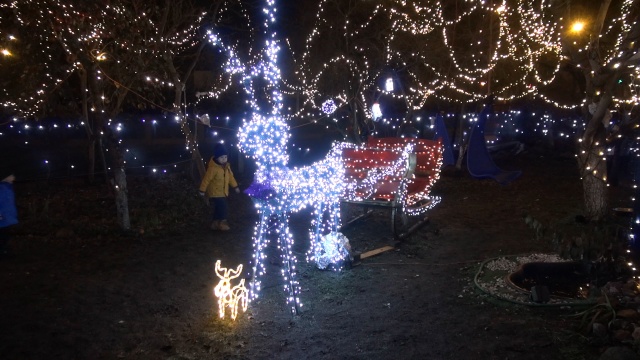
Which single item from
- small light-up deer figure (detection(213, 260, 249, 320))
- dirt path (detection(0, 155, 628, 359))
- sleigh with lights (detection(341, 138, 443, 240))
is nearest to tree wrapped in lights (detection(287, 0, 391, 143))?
sleigh with lights (detection(341, 138, 443, 240))

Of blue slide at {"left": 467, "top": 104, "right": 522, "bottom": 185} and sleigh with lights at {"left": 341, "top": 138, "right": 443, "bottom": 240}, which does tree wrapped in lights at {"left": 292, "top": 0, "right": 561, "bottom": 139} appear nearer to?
blue slide at {"left": 467, "top": 104, "right": 522, "bottom": 185}

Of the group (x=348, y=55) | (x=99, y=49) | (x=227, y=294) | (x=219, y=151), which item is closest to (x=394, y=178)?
(x=219, y=151)

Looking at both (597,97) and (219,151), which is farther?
(219,151)

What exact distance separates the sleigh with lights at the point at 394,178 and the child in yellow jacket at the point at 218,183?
2108mm

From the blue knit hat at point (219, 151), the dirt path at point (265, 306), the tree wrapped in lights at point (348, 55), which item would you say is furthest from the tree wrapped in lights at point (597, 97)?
the tree wrapped in lights at point (348, 55)

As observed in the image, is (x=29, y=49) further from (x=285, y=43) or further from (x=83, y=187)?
(x=285, y=43)

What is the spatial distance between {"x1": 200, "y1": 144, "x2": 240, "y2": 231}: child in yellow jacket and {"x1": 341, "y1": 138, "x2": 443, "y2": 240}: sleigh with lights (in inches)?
83.0

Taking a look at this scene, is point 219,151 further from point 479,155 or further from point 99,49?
point 479,155

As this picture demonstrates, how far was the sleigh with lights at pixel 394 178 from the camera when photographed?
8789mm

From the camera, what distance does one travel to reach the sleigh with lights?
8.79 meters

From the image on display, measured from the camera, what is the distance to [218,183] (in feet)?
29.6

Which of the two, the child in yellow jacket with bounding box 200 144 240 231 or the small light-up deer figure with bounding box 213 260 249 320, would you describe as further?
the child in yellow jacket with bounding box 200 144 240 231

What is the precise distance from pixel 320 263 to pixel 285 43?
458 inches

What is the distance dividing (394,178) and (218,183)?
3087 millimetres
